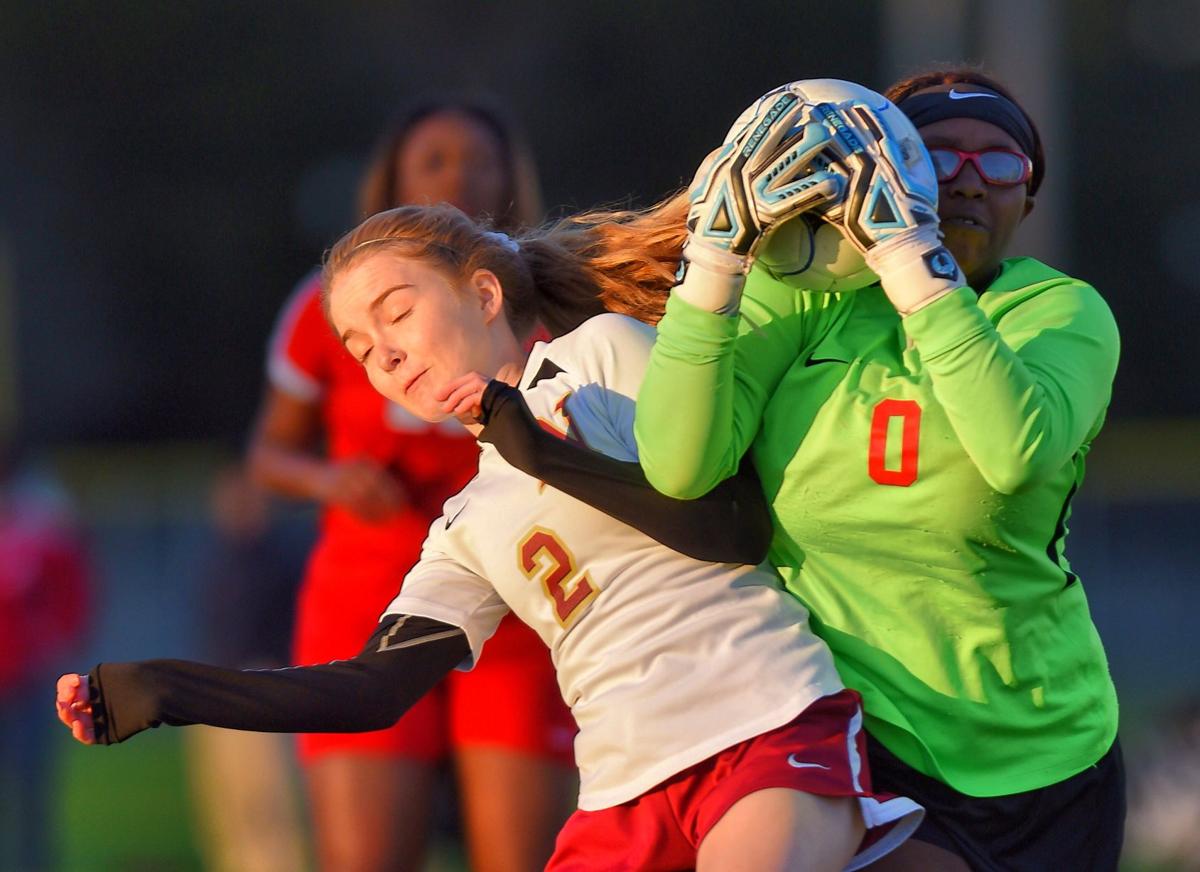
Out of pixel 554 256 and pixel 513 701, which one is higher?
pixel 554 256

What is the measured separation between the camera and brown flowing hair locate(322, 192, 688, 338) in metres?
2.95

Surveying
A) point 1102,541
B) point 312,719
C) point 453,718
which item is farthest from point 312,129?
point 312,719

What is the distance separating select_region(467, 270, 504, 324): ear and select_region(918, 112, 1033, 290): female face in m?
0.69

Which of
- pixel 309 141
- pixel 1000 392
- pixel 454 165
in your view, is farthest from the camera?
pixel 309 141

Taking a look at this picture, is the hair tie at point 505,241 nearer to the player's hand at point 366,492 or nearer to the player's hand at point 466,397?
the player's hand at point 466,397

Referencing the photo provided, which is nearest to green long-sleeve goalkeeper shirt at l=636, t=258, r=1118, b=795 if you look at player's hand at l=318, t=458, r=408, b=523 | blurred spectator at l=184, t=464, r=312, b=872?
player's hand at l=318, t=458, r=408, b=523

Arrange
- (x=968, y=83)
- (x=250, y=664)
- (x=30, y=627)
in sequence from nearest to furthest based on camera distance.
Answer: (x=968, y=83), (x=250, y=664), (x=30, y=627)

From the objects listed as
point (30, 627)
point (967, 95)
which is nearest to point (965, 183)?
point (967, 95)

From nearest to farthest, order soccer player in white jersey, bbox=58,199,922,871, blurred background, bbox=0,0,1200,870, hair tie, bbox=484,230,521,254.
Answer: soccer player in white jersey, bbox=58,199,922,871 < hair tie, bbox=484,230,521,254 < blurred background, bbox=0,0,1200,870

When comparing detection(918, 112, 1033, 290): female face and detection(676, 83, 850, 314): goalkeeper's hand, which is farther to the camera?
detection(918, 112, 1033, 290): female face

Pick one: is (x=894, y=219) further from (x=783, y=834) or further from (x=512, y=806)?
(x=512, y=806)

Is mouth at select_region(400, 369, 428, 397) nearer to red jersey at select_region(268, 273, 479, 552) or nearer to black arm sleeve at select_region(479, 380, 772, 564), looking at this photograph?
black arm sleeve at select_region(479, 380, 772, 564)

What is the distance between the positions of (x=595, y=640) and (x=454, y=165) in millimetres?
2110

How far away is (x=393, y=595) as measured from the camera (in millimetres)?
4297
